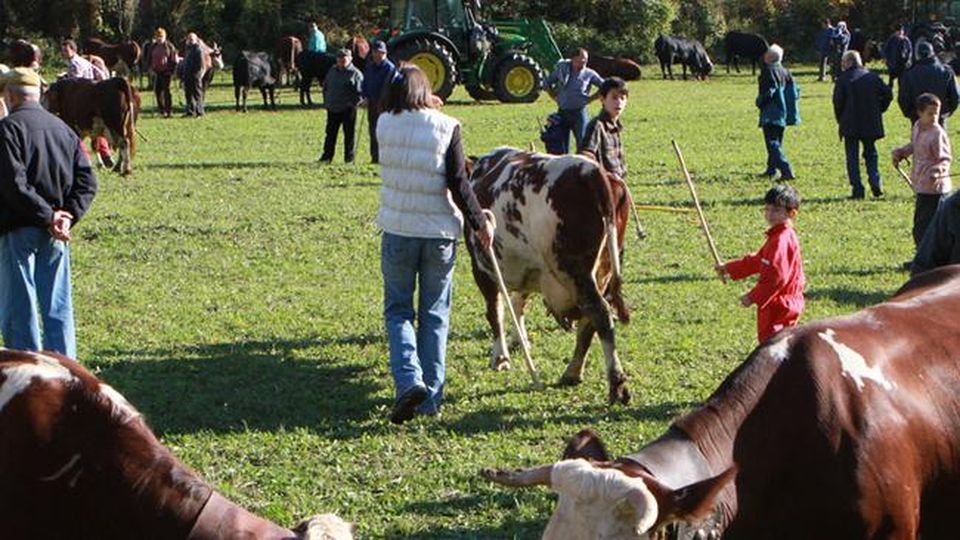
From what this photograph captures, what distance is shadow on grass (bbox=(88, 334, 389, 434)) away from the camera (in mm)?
8273

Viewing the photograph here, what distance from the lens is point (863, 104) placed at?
17.3 m

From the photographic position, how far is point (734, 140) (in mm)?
24281

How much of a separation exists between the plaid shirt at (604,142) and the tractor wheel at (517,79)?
2134 centimetres

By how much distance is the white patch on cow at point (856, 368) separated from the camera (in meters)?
4.54

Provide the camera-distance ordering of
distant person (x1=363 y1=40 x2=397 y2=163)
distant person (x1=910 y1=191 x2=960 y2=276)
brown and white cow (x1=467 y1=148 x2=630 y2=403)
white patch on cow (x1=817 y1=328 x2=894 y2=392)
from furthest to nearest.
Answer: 1. distant person (x1=363 y1=40 x2=397 y2=163)
2. brown and white cow (x1=467 y1=148 x2=630 y2=403)
3. distant person (x1=910 y1=191 x2=960 y2=276)
4. white patch on cow (x1=817 y1=328 x2=894 y2=392)

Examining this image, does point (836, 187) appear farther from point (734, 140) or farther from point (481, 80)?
point (481, 80)

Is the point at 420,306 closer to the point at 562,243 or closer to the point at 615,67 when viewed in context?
the point at 562,243

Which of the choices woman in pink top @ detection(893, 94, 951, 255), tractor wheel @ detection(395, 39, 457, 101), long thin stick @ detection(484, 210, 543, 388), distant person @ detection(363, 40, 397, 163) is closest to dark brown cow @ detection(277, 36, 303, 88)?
tractor wheel @ detection(395, 39, 457, 101)

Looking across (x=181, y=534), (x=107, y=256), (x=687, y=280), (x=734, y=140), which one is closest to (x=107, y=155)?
(x=107, y=256)

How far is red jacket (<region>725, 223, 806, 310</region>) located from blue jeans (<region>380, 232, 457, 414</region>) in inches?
63.4

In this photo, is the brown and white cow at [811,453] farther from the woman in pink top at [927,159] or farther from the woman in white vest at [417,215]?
the woman in pink top at [927,159]

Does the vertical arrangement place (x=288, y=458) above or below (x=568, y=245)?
below

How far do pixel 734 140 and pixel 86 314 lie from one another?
15.2 metres

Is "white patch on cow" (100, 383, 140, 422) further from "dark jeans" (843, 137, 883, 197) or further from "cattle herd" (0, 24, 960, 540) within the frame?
"dark jeans" (843, 137, 883, 197)
